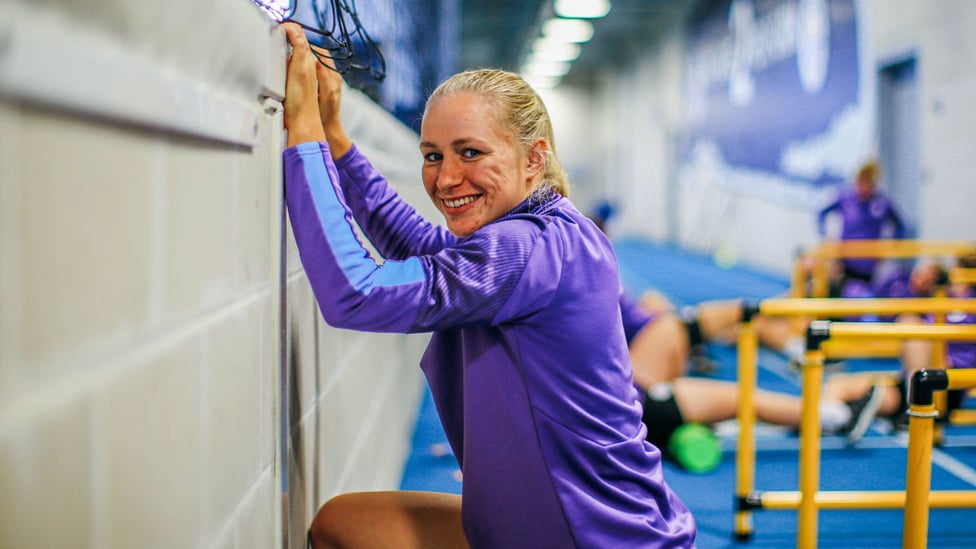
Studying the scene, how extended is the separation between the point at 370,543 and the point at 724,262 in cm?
1439

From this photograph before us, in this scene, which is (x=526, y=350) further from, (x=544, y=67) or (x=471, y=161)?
(x=544, y=67)

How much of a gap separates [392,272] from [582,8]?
11542 mm

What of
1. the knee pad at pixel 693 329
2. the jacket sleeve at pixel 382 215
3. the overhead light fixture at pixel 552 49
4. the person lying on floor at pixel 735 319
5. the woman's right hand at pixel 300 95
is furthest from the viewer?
the overhead light fixture at pixel 552 49

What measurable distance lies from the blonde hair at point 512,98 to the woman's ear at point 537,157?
0.4 inches

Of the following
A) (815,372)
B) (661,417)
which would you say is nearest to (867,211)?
(661,417)

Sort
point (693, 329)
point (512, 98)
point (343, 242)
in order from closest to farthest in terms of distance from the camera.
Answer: point (343, 242)
point (512, 98)
point (693, 329)

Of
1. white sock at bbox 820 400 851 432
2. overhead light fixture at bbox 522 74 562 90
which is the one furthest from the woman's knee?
overhead light fixture at bbox 522 74 562 90

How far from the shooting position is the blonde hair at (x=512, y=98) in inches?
61.8

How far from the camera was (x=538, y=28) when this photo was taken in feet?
50.4

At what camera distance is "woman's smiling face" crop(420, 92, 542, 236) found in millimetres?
1555

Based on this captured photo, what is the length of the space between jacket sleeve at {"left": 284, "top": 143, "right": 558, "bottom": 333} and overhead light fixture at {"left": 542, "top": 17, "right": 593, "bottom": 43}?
12.6 meters

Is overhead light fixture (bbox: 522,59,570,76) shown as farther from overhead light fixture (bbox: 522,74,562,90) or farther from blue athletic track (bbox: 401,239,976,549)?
blue athletic track (bbox: 401,239,976,549)

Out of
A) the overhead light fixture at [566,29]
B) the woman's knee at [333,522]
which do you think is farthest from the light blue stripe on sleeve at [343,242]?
the overhead light fixture at [566,29]

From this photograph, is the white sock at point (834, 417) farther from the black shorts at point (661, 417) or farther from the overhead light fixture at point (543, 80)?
the overhead light fixture at point (543, 80)
